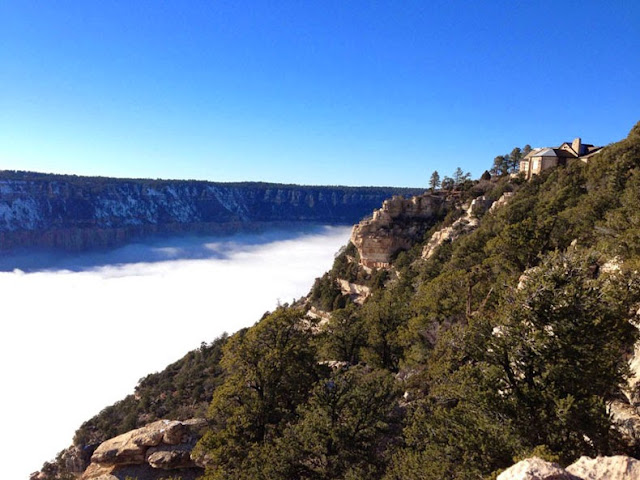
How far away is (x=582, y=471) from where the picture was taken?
614cm

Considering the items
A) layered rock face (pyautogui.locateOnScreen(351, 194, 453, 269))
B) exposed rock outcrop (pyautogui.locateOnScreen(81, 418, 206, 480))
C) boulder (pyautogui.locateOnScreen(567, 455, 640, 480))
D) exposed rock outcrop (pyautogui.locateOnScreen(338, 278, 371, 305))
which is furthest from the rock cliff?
layered rock face (pyautogui.locateOnScreen(351, 194, 453, 269))

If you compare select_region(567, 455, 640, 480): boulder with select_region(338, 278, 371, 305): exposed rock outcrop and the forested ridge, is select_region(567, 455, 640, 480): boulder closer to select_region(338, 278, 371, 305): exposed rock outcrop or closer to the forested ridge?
the forested ridge

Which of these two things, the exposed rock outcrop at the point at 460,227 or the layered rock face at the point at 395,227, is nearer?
the exposed rock outcrop at the point at 460,227

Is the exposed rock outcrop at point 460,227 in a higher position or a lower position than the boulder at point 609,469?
higher

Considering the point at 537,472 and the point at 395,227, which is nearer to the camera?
the point at 537,472

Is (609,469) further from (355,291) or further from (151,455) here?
(355,291)

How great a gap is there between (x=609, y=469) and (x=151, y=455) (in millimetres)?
19922

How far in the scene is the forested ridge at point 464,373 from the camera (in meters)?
9.58

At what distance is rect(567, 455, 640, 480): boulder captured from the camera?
18.9 feet

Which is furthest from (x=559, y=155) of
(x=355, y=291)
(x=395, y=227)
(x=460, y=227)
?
(x=355, y=291)

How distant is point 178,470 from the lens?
736 inches

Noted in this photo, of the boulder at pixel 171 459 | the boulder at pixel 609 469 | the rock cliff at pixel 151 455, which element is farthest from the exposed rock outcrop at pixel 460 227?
the boulder at pixel 609 469

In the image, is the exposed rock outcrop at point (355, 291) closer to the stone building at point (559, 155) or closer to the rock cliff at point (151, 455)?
the stone building at point (559, 155)

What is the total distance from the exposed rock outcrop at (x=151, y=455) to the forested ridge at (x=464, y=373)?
5.34 ft
